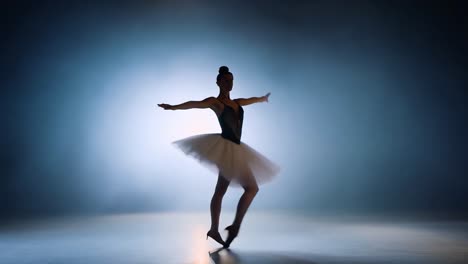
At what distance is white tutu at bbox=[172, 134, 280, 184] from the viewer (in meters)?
3.44

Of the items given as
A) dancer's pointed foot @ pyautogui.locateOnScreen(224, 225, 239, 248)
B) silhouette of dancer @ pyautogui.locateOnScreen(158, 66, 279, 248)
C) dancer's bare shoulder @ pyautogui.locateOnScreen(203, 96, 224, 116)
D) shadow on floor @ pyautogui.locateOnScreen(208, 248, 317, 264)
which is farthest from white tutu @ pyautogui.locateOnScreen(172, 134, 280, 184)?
shadow on floor @ pyautogui.locateOnScreen(208, 248, 317, 264)

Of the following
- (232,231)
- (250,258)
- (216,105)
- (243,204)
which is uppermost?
(216,105)

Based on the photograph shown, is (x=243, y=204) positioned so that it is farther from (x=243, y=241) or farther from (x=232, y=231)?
(x=243, y=241)

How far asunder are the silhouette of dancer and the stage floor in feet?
0.82

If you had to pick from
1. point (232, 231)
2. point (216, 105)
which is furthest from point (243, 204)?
point (216, 105)

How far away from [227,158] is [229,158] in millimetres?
13

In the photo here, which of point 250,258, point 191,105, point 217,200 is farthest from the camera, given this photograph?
point 217,200

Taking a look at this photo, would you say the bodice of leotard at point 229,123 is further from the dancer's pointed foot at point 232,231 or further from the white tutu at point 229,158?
the dancer's pointed foot at point 232,231

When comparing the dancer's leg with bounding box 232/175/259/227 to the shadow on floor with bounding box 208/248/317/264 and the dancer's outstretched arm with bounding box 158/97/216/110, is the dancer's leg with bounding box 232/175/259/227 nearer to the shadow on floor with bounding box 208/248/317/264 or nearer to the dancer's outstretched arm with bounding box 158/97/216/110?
the shadow on floor with bounding box 208/248/317/264

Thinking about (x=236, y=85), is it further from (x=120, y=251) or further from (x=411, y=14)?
Result: (x=120, y=251)

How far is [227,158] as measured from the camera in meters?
3.46

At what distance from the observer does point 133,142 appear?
21.5 feet

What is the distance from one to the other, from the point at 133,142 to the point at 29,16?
73.0 inches

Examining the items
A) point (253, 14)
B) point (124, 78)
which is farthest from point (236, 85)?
point (124, 78)
